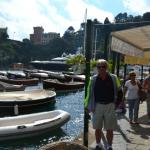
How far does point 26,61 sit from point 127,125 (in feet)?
438

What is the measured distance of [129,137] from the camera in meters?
11.6

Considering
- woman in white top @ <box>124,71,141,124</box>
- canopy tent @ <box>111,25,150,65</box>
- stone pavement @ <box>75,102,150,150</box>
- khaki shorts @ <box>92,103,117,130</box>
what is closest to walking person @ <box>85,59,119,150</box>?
khaki shorts @ <box>92,103,117,130</box>

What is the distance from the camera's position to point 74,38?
171750 millimetres

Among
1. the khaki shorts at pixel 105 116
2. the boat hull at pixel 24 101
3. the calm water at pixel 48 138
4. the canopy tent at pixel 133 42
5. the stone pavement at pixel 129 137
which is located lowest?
the calm water at pixel 48 138

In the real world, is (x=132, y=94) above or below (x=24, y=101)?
above

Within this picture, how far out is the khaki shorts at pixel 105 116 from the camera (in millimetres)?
9289

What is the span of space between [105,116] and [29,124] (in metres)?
7.12

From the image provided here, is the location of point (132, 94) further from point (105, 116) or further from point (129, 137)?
point (105, 116)

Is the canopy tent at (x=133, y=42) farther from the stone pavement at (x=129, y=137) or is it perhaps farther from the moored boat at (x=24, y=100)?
the moored boat at (x=24, y=100)

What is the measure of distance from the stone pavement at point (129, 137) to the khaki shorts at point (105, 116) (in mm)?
1034

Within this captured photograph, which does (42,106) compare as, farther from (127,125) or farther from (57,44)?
(57,44)

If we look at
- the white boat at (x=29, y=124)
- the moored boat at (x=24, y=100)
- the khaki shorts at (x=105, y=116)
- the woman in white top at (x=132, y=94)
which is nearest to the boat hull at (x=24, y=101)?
the moored boat at (x=24, y=100)

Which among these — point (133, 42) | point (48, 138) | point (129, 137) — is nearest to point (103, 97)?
point (133, 42)

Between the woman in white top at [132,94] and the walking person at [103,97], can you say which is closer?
the walking person at [103,97]
